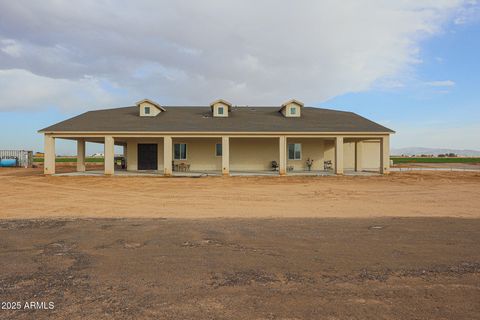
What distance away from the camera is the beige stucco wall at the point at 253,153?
25141 millimetres

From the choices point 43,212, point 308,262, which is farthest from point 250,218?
point 43,212

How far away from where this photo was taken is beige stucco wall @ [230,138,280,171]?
2514cm

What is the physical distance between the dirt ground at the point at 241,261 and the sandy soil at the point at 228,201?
12 cm

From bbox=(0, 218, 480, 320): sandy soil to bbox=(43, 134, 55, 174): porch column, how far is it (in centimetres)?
1587

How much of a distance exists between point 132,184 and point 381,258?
1440 centimetres

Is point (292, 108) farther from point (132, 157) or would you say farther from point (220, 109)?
point (132, 157)

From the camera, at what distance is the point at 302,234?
23.0ft

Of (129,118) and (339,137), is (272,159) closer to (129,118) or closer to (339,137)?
Answer: (339,137)

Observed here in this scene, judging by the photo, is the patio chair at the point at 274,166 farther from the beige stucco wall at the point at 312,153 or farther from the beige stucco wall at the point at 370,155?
the beige stucco wall at the point at 370,155

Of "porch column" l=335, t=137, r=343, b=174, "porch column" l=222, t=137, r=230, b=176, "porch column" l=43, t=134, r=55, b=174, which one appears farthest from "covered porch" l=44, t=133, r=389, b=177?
"porch column" l=43, t=134, r=55, b=174

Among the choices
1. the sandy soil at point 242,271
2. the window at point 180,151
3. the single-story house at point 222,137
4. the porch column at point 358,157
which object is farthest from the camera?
the porch column at point 358,157

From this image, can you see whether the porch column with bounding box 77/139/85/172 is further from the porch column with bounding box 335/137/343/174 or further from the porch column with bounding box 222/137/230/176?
the porch column with bounding box 335/137/343/174

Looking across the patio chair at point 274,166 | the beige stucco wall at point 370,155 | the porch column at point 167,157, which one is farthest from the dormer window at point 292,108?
the porch column at point 167,157

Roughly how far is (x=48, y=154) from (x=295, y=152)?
56.0ft
